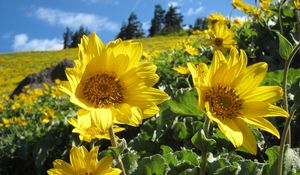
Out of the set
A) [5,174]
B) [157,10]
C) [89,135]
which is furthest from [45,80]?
[157,10]

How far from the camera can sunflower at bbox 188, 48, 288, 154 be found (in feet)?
4.49

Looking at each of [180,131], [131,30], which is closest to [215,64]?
[180,131]

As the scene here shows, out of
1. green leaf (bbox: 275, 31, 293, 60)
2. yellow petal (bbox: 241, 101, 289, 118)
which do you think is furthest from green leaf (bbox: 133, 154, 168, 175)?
green leaf (bbox: 275, 31, 293, 60)

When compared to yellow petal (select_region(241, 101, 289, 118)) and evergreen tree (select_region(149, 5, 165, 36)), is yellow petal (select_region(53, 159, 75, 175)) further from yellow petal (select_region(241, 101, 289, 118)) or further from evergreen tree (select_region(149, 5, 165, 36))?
evergreen tree (select_region(149, 5, 165, 36))

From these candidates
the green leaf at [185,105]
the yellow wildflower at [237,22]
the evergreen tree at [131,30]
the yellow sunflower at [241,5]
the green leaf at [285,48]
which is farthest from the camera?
the evergreen tree at [131,30]

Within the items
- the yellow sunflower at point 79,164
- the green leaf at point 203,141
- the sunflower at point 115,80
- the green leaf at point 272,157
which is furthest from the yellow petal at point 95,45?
the green leaf at point 272,157

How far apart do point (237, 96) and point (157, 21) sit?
2874 inches

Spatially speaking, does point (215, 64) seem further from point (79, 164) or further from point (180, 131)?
point (180, 131)

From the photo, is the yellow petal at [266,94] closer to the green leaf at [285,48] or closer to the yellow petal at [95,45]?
the green leaf at [285,48]

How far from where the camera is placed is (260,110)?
1414 mm

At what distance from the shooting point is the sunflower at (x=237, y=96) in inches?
53.9

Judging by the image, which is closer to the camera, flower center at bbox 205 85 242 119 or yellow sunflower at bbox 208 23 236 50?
flower center at bbox 205 85 242 119

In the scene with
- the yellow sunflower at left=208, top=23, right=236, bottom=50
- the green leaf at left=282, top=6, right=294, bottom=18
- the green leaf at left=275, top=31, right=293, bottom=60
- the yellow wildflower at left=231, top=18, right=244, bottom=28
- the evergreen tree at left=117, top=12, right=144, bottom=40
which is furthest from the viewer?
the evergreen tree at left=117, top=12, right=144, bottom=40

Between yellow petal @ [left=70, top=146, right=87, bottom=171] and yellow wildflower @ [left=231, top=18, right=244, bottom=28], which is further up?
yellow wildflower @ [left=231, top=18, right=244, bottom=28]
